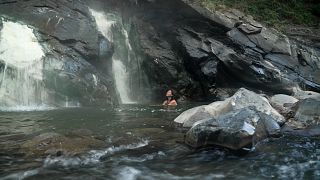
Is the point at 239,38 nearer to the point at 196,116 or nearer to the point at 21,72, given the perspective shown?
the point at 21,72

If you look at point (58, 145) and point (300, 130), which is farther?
point (300, 130)

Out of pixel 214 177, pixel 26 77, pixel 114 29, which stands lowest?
pixel 214 177

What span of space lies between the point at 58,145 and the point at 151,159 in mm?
2000

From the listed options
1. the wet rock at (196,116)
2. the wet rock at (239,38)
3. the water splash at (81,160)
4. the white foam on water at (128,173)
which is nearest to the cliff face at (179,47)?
the wet rock at (239,38)

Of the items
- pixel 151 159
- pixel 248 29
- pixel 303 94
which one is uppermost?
pixel 248 29

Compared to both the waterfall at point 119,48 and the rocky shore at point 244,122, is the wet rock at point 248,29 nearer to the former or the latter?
the waterfall at point 119,48

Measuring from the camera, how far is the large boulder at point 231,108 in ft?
39.1

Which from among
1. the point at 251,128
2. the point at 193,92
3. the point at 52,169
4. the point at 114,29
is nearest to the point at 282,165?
the point at 251,128

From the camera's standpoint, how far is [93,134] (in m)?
10.4

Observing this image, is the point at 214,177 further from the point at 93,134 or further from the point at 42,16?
the point at 42,16

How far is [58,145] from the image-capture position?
8688mm

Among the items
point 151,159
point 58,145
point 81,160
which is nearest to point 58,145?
point 58,145

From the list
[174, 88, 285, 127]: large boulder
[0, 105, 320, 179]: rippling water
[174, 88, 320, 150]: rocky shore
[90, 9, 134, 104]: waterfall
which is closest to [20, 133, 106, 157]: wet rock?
[0, 105, 320, 179]: rippling water

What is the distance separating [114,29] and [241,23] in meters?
7.02
